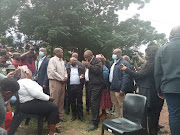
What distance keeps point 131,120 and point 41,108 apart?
1.76m

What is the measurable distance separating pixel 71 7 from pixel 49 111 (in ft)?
34.4

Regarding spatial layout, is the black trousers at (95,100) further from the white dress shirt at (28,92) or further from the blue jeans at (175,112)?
the blue jeans at (175,112)

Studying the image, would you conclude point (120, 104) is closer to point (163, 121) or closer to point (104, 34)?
point (163, 121)

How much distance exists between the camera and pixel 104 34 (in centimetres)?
1284

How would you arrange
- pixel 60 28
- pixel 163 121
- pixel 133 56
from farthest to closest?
pixel 60 28 → pixel 163 121 → pixel 133 56

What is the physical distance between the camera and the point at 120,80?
4344 millimetres

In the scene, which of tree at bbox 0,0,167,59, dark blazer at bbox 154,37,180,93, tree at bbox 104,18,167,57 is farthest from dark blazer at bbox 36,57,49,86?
tree at bbox 104,18,167,57

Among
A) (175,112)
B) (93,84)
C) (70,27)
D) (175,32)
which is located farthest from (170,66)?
(70,27)

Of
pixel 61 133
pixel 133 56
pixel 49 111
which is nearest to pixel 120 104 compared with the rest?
pixel 133 56

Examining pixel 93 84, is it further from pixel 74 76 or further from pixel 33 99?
pixel 33 99

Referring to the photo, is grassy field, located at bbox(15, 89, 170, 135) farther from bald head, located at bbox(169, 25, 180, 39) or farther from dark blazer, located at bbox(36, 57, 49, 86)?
bald head, located at bbox(169, 25, 180, 39)

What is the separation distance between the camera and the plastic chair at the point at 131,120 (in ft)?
9.02

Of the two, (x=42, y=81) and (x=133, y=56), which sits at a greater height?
(x=133, y=56)

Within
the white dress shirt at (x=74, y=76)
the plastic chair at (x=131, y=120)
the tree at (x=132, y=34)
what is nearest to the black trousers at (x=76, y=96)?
the white dress shirt at (x=74, y=76)
